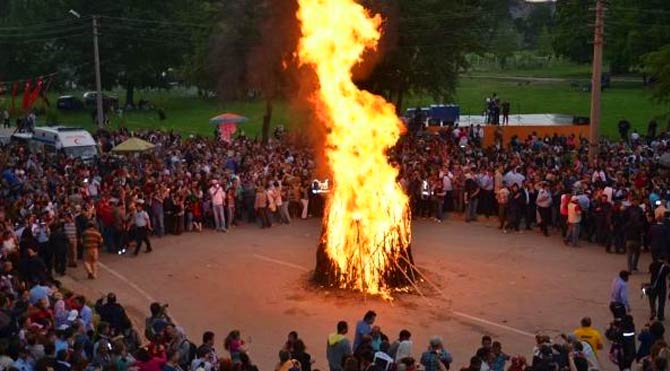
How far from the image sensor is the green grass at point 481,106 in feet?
173

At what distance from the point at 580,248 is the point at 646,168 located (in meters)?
5.71

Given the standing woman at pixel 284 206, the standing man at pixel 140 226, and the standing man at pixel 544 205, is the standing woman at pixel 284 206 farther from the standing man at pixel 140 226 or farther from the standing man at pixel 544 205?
the standing man at pixel 544 205

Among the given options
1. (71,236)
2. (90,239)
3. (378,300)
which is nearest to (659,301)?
(378,300)

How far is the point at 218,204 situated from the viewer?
24.9m

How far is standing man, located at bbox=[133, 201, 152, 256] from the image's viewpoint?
2225 centimetres

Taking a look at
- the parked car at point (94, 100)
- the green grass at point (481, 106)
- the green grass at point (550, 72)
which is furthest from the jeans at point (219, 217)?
the green grass at point (550, 72)

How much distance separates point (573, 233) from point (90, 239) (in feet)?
36.4

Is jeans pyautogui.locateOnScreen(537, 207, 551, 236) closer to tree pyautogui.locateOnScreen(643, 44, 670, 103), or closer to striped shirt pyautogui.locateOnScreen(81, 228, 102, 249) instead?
striped shirt pyautogui.locateOnScreen(81, 228, 102, 249)

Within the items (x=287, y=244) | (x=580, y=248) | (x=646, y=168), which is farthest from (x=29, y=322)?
(x=646, y=168)

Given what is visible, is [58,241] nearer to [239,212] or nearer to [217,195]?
[217,195]

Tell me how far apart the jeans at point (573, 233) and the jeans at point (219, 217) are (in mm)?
8679

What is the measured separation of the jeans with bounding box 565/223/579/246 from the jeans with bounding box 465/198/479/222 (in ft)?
11.6

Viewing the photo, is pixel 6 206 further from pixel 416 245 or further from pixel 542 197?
pixel 542 197

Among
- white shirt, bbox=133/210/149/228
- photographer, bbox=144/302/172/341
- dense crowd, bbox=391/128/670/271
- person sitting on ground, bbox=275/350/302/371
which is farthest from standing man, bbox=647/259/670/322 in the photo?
white shirt, bbox=133/210/149/228
